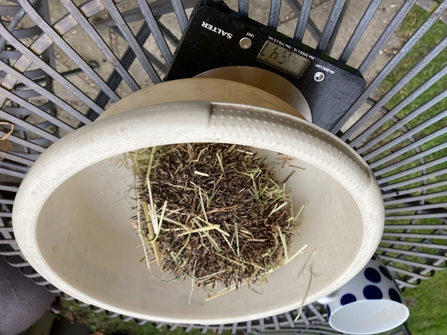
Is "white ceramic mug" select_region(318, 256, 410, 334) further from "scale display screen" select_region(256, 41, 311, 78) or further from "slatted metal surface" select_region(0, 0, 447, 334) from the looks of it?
"scale display screen" select_region(256, 41, 311, 78)

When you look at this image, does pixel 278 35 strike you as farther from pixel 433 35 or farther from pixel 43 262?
pixel 433 35

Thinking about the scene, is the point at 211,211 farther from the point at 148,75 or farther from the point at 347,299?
the point at 347,299

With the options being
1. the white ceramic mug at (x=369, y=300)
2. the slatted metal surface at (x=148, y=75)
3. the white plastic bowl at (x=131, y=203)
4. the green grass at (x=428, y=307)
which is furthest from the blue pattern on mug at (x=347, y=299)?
the green grass at (x=428, y=307)

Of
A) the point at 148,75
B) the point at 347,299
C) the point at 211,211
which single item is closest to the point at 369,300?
the point at 347,299

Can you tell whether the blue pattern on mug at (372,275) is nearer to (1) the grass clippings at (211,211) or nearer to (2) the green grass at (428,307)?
(1) the grass clippings at (211,211)

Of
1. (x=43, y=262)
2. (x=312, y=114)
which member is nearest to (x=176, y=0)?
(x=312, y=114)
